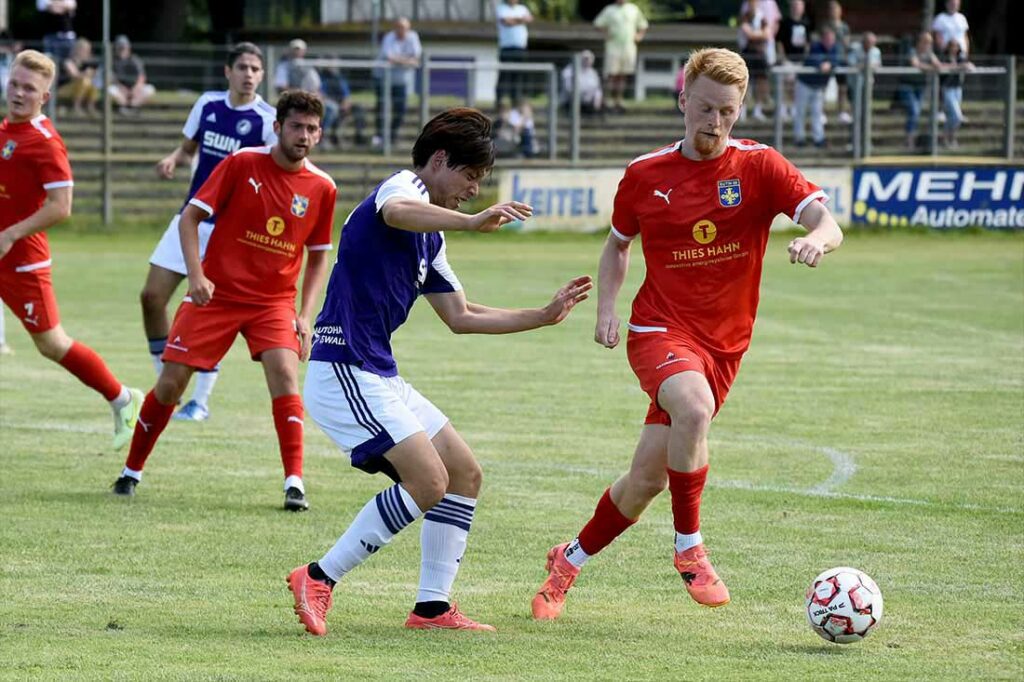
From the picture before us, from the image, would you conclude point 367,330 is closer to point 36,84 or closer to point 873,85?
point 36,84

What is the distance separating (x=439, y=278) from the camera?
241 inches

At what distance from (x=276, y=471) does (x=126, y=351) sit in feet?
17.1

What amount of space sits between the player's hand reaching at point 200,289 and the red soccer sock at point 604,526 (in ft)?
8.11

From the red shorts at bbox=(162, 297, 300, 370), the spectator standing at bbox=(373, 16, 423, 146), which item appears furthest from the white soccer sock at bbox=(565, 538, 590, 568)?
the spectator standing at bbox=(373, 16, 423, 146)

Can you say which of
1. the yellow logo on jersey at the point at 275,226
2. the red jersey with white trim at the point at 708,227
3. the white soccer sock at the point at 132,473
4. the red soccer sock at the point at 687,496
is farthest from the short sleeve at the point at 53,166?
the red soccer sock at the point at 687,496

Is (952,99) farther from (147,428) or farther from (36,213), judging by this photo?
(147,428)

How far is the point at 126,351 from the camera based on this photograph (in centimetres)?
1392

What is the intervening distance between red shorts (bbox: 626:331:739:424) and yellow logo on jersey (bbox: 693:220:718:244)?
1.21 ft

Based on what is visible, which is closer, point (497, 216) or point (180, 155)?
point (497, 216)

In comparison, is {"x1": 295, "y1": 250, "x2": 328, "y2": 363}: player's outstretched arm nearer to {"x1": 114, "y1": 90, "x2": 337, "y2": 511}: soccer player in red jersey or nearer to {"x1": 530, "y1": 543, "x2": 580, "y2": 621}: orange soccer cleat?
{"x1": 114, "y1": 90, "x2": 337, "y2": 511}: soccer player in red jersey

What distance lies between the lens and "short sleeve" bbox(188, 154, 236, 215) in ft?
26.9

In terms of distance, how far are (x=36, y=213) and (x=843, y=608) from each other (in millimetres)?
5241

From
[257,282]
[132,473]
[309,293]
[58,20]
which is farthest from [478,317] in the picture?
[58,20]

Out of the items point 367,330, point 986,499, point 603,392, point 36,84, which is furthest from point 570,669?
point 603,392
